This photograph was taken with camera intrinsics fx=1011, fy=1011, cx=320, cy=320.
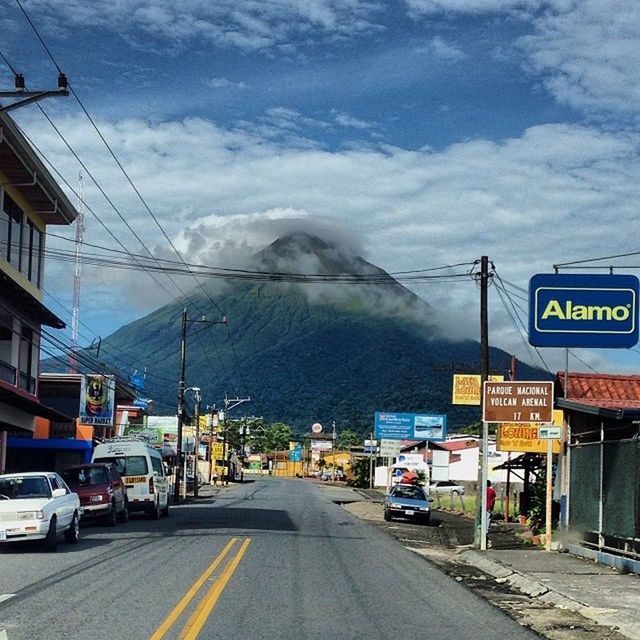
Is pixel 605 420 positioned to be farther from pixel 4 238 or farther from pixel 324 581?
pixel 4 238

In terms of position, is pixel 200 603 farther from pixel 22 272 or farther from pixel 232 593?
pixel 22 272

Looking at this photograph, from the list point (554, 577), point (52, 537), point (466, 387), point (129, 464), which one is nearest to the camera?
point (554, 577)

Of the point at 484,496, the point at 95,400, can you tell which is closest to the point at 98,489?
the point at 484,496

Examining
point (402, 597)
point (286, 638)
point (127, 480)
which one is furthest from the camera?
point (127, 480)

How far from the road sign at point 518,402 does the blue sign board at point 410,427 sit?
54547 mm

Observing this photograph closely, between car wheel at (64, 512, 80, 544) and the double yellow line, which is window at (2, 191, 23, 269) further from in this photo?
the double yellow line

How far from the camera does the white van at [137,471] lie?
33875mm

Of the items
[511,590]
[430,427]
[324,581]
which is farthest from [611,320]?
[430,427]

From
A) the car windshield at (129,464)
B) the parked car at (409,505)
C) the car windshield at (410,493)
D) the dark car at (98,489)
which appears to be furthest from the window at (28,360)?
the car windshield at (410,493)

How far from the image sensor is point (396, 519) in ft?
137

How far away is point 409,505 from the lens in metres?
40.4

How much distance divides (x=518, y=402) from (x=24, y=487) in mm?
11639

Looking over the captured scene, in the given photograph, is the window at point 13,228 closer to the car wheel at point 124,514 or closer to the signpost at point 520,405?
the car wheel at point 124,514

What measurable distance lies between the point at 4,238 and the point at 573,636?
2756cm
